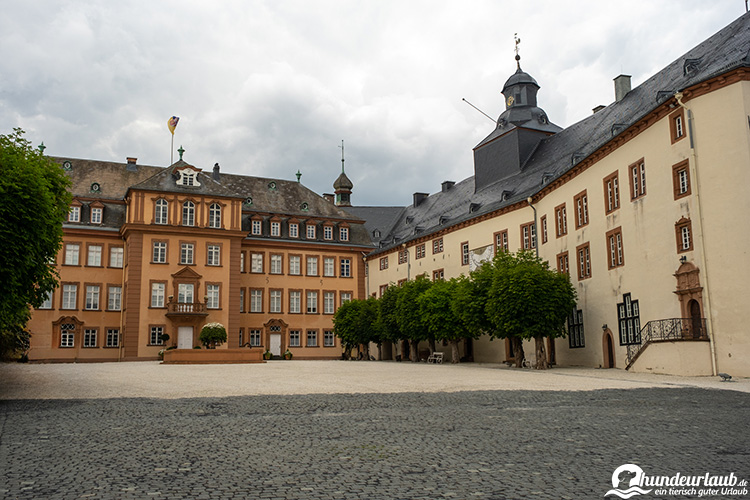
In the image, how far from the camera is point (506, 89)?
50344mm

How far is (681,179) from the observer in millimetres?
25906

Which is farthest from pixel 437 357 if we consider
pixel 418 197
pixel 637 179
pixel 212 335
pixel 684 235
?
pixel 684 235

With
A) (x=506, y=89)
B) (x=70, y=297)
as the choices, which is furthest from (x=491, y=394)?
(x=70, y=297)

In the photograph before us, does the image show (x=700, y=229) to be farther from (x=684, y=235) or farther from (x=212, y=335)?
(x=212, y=335)

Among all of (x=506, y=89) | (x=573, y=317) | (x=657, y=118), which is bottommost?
(x=573, y=317)

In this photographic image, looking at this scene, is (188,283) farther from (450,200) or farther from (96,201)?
(450,200)

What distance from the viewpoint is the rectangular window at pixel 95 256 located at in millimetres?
51188

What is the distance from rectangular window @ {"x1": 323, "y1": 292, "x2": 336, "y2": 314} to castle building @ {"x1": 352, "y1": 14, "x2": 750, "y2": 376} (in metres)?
14.1

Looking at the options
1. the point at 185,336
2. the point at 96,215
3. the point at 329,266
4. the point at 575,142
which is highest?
the point at 575,142

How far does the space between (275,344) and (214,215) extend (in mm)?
11450

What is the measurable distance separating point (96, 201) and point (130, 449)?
47999mm

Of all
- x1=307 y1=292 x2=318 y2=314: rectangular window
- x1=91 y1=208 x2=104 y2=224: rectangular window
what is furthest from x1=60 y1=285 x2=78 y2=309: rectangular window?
x1=307 y1=292 x2=318 y2=314: rectangular window

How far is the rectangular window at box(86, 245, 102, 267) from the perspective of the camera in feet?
168

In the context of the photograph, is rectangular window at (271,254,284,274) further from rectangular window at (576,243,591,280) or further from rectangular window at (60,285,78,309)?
rectangular window at (576,243,591,280)
